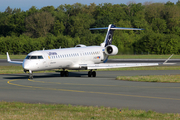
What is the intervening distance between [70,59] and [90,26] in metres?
96.0

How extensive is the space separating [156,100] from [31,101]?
633 centimetres

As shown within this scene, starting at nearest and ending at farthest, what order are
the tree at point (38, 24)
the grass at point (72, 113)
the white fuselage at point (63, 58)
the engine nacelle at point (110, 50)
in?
1. the grass at point (72, 113)
2. the white fuselage at point (63, 58)
3. the engine nacelle at point (110, 50)
4. the tree at point (38, 24)

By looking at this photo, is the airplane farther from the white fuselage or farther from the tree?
the tree

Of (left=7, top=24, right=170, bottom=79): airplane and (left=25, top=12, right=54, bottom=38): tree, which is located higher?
(left=25, top=12, right=54, bottom=38): tree

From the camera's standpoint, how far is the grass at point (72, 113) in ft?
37.3

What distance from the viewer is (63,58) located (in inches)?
1292

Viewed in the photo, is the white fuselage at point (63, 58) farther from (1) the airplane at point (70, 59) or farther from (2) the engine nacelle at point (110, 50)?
(2) the engine nacelle at point (110, 50)

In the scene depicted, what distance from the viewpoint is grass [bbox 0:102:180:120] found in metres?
11.4

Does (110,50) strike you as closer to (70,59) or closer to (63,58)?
(70,59)

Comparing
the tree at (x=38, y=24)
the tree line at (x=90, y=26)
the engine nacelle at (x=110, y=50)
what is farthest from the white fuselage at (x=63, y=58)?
the tree at (x=38, y=24)

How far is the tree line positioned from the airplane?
42199mm

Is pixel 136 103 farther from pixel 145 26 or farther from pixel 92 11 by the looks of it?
pixel 92 11

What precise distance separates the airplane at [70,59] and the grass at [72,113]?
16.3 m

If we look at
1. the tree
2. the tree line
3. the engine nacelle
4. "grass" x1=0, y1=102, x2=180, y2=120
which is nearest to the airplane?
the engine nacelle
